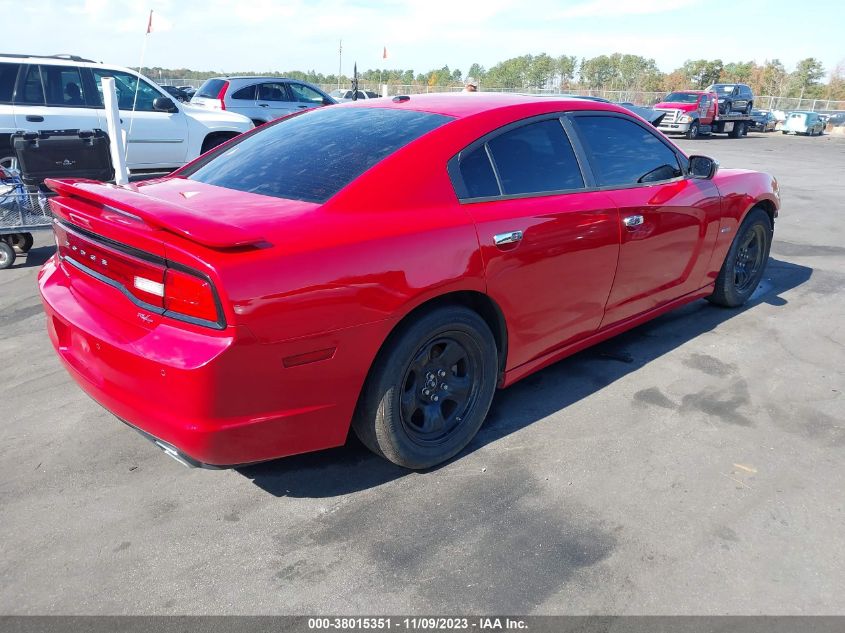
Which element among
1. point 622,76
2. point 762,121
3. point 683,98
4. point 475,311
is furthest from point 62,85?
point 622,76

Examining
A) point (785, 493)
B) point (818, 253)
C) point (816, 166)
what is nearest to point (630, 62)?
point (816, 166)

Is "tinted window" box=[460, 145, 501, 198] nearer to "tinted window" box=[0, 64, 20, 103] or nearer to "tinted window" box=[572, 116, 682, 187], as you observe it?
"tinted window" box=[572, 116, 682, 187]

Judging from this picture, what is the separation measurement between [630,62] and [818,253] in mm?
80863

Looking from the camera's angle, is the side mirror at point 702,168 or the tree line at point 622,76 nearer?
the side mirror at point 702,168

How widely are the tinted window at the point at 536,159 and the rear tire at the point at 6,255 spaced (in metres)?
5.18

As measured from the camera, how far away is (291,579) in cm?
238

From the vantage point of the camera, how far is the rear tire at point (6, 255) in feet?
20.2

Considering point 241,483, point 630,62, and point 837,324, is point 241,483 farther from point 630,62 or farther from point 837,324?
point 630,62

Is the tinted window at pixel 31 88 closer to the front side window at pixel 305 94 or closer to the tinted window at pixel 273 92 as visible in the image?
the tinted window at pixel 273 92

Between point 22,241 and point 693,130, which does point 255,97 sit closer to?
point 22,241

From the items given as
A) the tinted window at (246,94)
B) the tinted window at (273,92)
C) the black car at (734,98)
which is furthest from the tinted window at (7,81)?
the black car at (734,98)

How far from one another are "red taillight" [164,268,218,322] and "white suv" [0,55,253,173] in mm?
7170

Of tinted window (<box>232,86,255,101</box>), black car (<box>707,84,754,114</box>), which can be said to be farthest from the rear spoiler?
black car (<box>707,84,754,114</box>)

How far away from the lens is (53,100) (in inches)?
340
